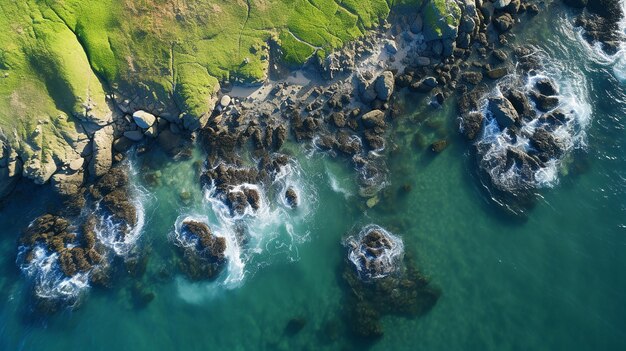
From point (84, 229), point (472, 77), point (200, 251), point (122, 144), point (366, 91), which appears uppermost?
point (472, 77)

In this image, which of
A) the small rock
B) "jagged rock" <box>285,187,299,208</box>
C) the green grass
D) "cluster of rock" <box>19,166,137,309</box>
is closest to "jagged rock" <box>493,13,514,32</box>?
the green grass

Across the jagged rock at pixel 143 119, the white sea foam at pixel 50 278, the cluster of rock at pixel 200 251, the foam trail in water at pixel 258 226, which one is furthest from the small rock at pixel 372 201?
the white sea foam at pixel 50 278

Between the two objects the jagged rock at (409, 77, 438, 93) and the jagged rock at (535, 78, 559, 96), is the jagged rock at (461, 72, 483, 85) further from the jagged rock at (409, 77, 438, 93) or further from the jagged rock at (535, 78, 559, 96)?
the jagged rock at (535, 78, 559, 96)

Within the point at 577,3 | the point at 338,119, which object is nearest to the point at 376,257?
the point at 338,119

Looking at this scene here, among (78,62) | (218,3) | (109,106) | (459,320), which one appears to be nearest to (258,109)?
(218,3)

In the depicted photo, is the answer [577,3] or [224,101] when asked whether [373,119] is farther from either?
[577,3]

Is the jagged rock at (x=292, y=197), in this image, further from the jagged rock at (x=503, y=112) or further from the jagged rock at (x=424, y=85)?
the jagged rock at (x=503, y=112)
